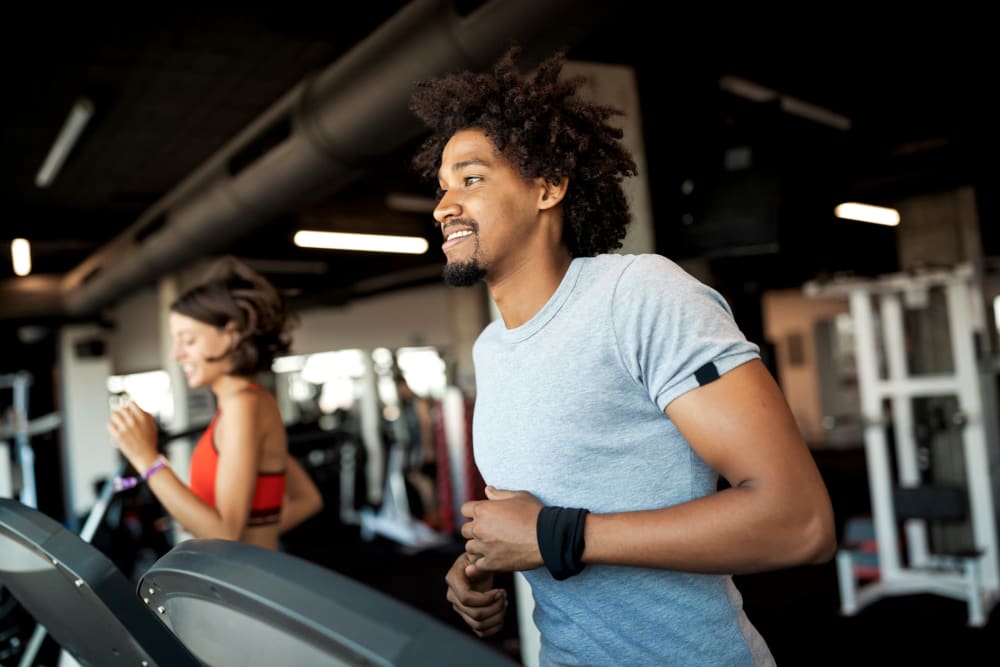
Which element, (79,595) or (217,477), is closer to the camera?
(79,595)

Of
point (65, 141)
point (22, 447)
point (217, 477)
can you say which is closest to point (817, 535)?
point (217, 477)

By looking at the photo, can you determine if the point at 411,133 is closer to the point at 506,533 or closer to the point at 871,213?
the point at 506,533

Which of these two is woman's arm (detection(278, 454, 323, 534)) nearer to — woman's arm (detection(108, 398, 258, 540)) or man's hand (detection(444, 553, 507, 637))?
woman's arm (detection(108, 398, 258, 540))

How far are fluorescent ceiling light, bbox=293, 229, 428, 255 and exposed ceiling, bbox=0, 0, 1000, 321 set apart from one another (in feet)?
0.58

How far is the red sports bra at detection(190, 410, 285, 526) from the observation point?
5.79 ft

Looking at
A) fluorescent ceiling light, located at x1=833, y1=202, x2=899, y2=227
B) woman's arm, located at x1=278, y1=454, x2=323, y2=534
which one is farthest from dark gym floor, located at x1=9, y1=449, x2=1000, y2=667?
fluorescent ceiling light, located at x1=833, y1=202, x2=899, y2=227

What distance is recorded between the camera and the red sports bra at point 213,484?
177 cm

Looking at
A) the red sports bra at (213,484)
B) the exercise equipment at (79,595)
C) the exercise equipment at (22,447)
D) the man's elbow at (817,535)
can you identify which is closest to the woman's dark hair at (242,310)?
the red sports bra at (213,484)

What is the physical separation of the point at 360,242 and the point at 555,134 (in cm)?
818

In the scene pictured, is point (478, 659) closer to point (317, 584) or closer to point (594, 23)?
point (317, 584)

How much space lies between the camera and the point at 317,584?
22.5 inches

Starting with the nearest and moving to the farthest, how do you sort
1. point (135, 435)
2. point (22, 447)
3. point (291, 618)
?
1. point (291, 618)
2. point (135, 435)
3. point (22, 447)

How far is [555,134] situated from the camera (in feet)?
3.56

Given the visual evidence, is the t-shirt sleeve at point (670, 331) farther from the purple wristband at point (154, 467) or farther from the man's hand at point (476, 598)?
the purple wristband at point (154, 467)
